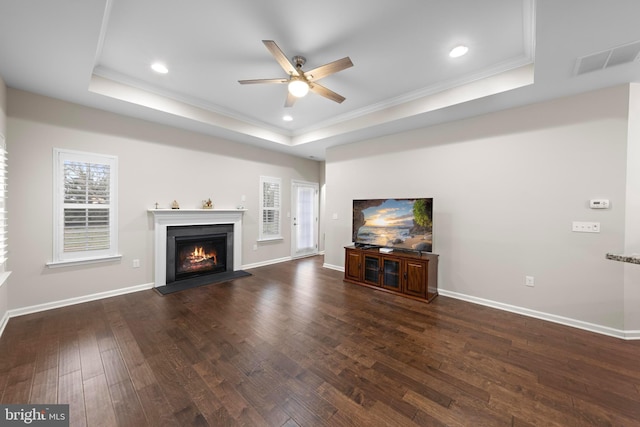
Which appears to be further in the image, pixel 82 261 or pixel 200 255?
pixel 200 255

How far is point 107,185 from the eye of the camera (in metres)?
3.57

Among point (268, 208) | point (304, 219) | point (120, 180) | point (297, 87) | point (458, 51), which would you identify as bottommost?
point (304, 219)

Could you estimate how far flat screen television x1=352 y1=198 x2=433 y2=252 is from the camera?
371cm

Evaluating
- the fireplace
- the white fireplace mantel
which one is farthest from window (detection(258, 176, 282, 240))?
the fireplace

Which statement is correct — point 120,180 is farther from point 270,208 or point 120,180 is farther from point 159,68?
point 270,208

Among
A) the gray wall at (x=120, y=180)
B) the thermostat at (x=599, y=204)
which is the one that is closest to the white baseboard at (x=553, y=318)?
the thermostat at (x=599, y=204)

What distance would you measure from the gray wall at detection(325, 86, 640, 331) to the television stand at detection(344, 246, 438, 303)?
0.41 metres

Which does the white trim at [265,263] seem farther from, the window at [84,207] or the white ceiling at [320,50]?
the white ceiling at [320,50]

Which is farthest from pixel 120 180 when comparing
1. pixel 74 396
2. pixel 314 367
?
pixel 314 367

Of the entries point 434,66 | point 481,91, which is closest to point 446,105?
point 481,91

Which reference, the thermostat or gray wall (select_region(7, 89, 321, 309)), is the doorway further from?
the thermostat

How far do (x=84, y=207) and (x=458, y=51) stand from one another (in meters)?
5.12

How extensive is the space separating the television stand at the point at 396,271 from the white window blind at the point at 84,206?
3.84 meters

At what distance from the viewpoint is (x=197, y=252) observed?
15.1 feet
